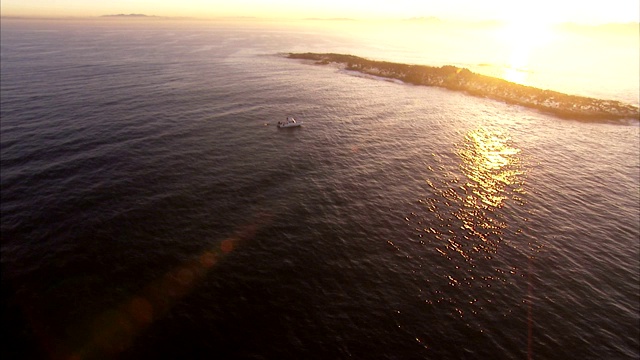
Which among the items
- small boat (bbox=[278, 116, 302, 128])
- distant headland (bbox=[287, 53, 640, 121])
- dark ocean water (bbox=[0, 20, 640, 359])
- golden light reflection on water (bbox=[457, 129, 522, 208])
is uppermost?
distant headland (bbox=[287, 53, 640, 121])

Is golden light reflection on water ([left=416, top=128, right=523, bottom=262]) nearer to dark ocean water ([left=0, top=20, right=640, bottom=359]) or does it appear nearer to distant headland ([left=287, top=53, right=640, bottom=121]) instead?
dark ocean water ([left=0, top=20, right=640, bottom=359])

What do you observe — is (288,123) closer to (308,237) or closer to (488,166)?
(308,237)

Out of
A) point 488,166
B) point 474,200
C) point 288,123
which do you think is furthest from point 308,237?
point 488,166

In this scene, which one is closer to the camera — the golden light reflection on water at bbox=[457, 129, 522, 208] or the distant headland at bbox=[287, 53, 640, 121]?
the golden light reflection on water at bbox=[457, 129, 522, 208]

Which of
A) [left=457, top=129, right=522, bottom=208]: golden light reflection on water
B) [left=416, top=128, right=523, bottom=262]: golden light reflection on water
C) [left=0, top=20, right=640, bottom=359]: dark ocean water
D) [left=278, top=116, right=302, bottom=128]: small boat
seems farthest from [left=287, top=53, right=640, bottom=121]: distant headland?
[left=278, top=116, right=302, bottom=128]: small boat

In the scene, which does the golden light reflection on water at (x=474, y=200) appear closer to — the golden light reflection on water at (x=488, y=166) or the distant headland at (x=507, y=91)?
the golden light reflection on water at (x=488, y=166)

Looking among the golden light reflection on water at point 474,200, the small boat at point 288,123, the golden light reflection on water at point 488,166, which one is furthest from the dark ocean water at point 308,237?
the small boat at point 288,123
